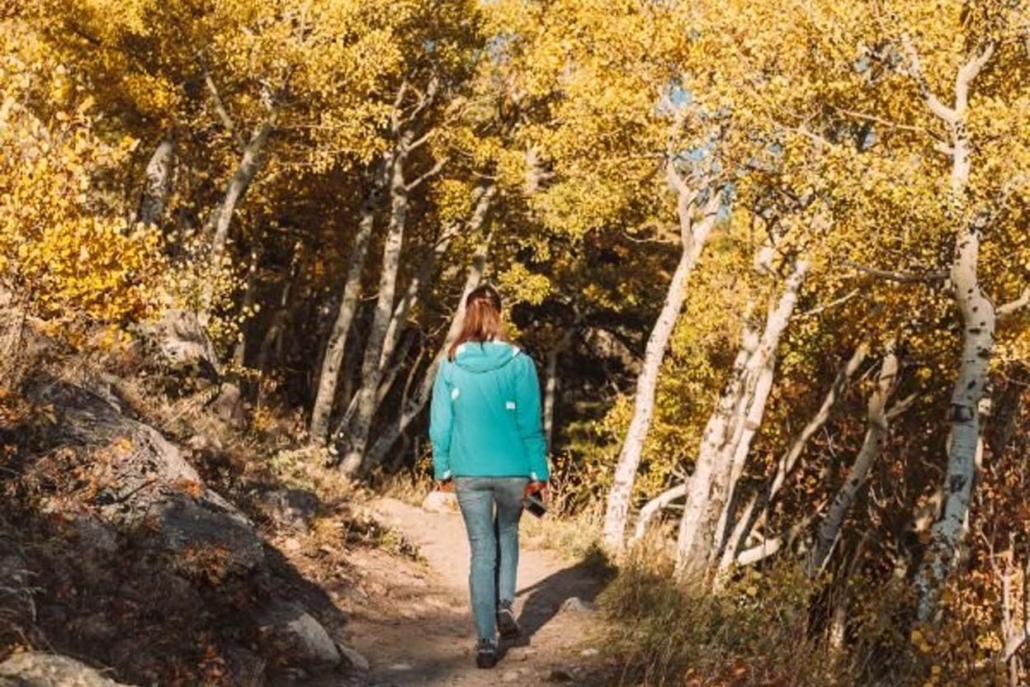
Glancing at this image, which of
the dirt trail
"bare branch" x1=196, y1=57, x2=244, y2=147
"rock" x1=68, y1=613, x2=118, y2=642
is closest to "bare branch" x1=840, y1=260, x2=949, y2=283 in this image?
the dirt trail

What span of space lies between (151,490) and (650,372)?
1067cm

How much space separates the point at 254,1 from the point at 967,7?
11.1 meters

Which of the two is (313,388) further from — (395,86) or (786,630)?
(786,630)

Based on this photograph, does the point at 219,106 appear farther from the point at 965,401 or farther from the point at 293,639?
the point at 293,639

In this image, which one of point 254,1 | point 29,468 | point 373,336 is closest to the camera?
point 29,468

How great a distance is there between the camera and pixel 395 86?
24.5 metres

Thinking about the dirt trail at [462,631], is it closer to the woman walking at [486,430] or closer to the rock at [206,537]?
the woman walking at [486,430]

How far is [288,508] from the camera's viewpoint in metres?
10.6

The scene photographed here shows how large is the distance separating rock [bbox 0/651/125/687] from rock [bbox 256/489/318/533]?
18.4 ft

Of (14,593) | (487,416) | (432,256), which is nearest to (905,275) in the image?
(487,416)

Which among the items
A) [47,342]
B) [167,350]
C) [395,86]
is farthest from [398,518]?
[395,86]

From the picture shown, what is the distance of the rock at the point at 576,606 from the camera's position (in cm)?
914

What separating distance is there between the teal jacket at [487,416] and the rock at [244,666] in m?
1.61

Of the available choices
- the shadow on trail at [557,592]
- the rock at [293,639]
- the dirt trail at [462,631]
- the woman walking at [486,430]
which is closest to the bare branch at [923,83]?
the shadow on trail at [557,592]
